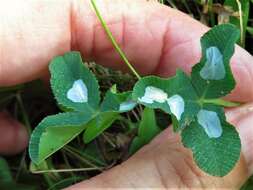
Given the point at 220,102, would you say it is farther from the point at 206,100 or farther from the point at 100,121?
the point at 100,121

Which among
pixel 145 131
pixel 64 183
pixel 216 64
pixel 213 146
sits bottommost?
pixel 64 183

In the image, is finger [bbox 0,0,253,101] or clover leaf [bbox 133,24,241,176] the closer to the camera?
clover leaf [bbox 133,24,241,176]

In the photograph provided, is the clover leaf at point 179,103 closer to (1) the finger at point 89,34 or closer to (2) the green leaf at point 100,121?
(2) the green leaf at point 100,121

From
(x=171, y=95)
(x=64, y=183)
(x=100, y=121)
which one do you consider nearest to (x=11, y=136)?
(x=64, y=183)

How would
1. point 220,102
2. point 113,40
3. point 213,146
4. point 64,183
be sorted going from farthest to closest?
point 64,183
point 113,40
point 220,102
point 213,146

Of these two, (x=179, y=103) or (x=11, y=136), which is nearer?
(x=179, y=103)

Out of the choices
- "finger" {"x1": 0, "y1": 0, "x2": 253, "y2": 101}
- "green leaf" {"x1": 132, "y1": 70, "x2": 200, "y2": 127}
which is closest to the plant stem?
"finger" {"x1": 0, "y1": 0, "x2": 253, "y2": 101}

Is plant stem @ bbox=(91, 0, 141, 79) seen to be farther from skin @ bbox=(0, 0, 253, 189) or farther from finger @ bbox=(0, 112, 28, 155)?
finger @ bbox=(0, 112, 28, 155)
